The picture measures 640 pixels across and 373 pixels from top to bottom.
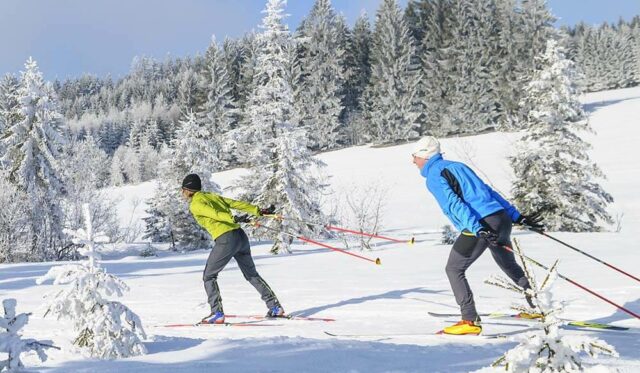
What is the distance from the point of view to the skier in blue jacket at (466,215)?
18.0 feet

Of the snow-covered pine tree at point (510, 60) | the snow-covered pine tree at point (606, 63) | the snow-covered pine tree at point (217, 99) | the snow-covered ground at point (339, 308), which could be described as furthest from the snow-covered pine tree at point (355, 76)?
the snow-covered ground at point (339, 308)

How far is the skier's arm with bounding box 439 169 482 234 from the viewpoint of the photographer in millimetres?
5449

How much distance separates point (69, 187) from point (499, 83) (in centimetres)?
3965

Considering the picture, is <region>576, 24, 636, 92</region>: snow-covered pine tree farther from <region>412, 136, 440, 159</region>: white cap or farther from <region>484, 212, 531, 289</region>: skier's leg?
<region>412, 136, 440, 159</region>: white cap

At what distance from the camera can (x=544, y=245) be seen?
48.6 ft

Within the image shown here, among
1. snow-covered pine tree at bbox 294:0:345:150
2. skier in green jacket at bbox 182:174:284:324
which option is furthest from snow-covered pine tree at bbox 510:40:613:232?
snow-covered pine tree at bbox 294:0:345:150

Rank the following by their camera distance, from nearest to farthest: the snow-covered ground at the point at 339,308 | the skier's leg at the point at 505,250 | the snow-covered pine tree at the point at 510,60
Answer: the snow-covered ground at the point at 339,308 < the skier's leg at the point at 505,250 < the snow-covered pine tree at the point at 510,60

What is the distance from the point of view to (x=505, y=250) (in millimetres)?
5891

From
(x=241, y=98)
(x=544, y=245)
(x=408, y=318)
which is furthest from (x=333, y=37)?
(x=408, y=318)

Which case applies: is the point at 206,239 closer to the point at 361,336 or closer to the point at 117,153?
the point at 361,336

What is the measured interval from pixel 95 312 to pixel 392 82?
177 feet

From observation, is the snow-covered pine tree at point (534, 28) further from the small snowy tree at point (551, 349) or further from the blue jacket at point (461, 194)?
the small snowy tree at point (551, 349)

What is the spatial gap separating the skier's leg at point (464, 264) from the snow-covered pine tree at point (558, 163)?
46.8 feet

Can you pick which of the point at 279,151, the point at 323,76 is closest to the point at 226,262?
the point at 279,151
